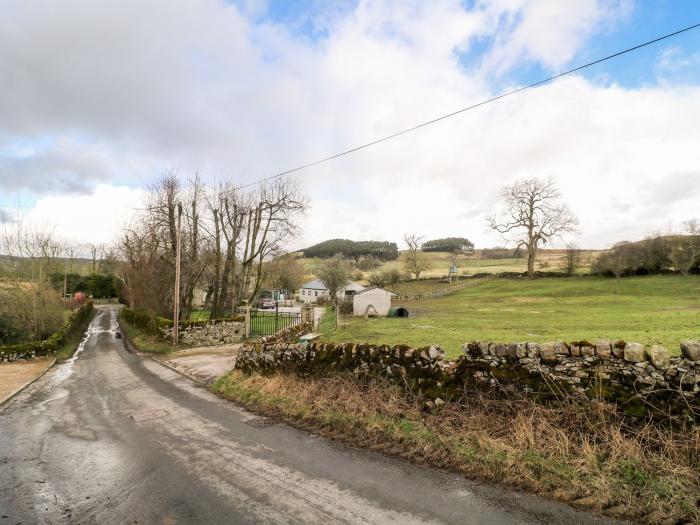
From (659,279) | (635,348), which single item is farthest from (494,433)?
(659,279)

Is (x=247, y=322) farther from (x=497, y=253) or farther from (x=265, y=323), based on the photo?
(x=497, y=253)

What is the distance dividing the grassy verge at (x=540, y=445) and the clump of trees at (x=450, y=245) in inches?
4582

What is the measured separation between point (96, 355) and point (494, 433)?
2509 centimetres

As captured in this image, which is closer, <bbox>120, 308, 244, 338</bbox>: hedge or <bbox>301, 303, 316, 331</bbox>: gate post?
<bbox>301, 303, 316, 331</bbox>: gate post

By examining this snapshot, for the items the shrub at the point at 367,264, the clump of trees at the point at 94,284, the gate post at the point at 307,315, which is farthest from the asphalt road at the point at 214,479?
the shrub at the point at 367,264

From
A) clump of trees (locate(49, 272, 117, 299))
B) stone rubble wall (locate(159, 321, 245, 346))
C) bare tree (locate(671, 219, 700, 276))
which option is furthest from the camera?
clump of trees (locate(49, 272, 117, 299))

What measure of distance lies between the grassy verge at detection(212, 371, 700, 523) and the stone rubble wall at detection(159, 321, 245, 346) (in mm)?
16034

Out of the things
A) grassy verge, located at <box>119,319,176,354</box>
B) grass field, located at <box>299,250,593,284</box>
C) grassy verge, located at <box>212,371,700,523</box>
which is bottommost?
grassy verge, located at <box>119,319,176,354</box>

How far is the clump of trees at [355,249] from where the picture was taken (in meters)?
127

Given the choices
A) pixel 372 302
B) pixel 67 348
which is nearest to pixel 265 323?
pixel 372 302

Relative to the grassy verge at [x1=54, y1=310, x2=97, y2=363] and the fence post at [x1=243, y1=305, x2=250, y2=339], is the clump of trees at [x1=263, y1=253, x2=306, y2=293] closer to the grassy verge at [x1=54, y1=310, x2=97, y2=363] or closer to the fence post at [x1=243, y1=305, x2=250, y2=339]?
the grassy verge at [x1=54, y1=310, x2=97, y2=363]

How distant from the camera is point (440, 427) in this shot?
638cm

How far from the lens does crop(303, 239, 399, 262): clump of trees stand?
12712 centimetres

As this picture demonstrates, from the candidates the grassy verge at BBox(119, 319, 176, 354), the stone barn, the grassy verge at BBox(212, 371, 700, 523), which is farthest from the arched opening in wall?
the grassy verge at BBox(212, 371, 700, 523)
